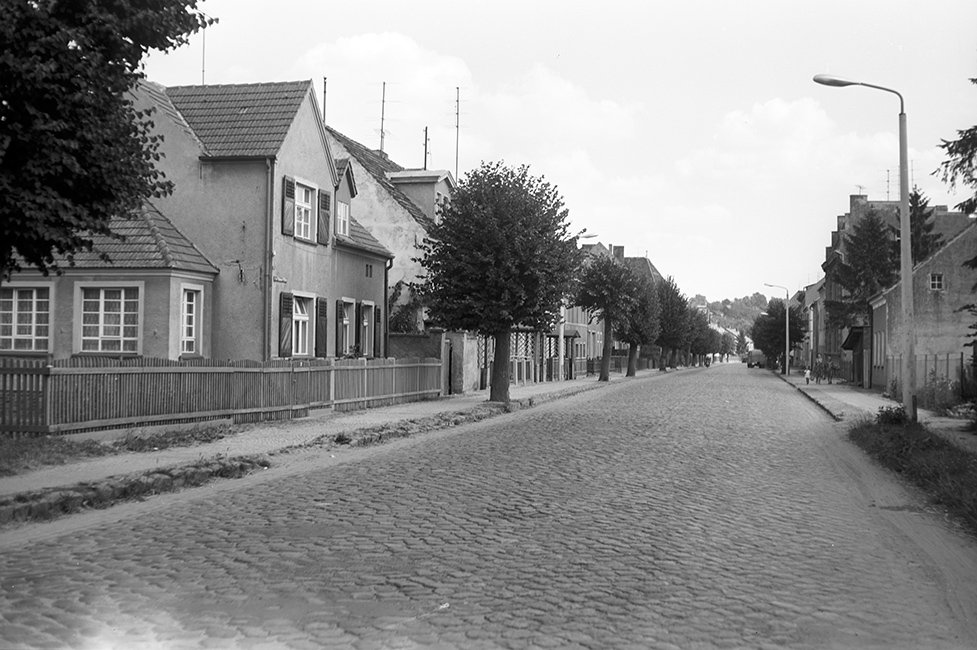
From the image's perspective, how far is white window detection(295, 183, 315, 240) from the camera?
25.6 m

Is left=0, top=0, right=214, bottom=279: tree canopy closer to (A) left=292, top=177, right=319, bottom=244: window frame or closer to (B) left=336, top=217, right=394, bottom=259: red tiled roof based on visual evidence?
(A) left=292, top=177, right=319, bottom=244: window frame

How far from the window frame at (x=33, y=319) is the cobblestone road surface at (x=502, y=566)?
40.1 ft

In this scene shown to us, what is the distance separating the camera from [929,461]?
523 inches

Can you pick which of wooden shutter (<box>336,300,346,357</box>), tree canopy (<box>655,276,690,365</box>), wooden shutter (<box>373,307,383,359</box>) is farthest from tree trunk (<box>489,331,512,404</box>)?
tree canopy (<box>655,276,690,365</box>)

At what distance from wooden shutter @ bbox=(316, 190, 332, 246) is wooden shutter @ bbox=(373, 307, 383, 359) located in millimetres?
4925

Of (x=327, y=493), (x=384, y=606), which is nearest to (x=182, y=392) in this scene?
(x=327, y=493)

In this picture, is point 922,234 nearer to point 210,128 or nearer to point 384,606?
point 210,128

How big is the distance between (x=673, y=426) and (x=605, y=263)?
34.1 meters

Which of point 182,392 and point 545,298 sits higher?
point 545,298

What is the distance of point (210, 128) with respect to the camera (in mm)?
25031

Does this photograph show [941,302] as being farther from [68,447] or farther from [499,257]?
[68,447]

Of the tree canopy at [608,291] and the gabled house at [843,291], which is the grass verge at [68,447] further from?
the tree canopy at [608,291]

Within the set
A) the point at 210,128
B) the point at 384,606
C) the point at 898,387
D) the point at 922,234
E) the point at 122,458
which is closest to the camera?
the point at 384,606

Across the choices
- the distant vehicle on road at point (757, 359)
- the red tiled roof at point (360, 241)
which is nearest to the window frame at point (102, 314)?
the red tiled roof at point (360, 241)
